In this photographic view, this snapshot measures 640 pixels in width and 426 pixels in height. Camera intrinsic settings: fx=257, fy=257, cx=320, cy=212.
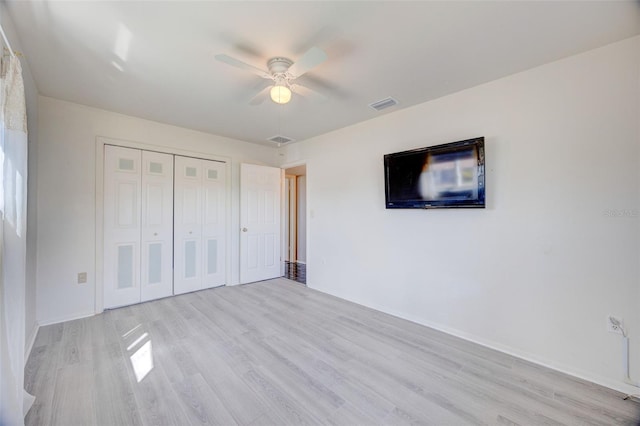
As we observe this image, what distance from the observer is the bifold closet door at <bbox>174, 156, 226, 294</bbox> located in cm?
386

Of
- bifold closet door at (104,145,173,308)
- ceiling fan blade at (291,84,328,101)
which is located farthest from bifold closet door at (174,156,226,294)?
ceiling fan blade at (291,84,328,101)

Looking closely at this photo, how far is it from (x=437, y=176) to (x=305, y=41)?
179cm

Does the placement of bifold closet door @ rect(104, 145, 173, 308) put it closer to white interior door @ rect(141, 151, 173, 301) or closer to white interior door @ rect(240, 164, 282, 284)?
white interior door @ rect(141, 151, 173, 301)

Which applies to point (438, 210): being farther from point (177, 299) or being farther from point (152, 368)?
point (177, 299)

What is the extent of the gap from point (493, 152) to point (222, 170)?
379cm

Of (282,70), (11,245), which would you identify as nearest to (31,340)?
(11,245)

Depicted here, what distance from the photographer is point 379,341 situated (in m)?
2.52

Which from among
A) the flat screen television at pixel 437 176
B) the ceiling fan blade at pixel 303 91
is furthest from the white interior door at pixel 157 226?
the flat screen television at pixel 437 176

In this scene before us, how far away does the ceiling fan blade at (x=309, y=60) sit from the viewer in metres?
1.66

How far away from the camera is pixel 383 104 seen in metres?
2.95

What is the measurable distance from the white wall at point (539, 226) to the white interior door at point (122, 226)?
3.27m

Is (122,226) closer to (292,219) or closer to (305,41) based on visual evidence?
(305,41)

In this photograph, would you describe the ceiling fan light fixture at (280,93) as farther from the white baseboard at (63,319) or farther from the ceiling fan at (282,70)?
the white baseboard at (63,319)

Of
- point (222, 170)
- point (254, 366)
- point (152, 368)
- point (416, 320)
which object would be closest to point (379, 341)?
point (416, 320)
